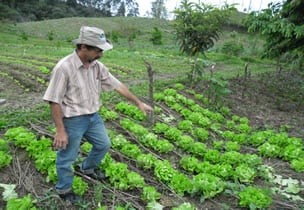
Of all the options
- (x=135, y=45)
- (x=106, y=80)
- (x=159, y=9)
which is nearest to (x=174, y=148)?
(x=106, y=80)

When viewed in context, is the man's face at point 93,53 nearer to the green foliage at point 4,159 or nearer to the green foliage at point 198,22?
the green foliage at point 4,159

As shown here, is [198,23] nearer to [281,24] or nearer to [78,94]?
[281,24]

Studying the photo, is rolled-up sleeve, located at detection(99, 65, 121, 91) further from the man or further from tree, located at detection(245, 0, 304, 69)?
tree, located at detection(245, 0, 304, 69)

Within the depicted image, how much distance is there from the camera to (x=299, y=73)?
623 inches

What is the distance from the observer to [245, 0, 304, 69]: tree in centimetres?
803

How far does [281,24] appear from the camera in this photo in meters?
7.89

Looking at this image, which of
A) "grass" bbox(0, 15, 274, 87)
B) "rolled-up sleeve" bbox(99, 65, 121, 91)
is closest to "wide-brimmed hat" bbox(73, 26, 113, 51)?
"rolled-up sleeve" bbox(99, 65, 121, 91)

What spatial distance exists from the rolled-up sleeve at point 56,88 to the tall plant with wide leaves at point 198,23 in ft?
20.6

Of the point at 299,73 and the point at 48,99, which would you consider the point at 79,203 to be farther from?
the point at 299,73

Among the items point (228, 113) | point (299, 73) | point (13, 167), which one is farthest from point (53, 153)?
point (299, 73)

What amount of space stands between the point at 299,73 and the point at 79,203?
48.6 feet

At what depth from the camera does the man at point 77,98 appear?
2.88 metres

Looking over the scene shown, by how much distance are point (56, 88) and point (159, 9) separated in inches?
2415

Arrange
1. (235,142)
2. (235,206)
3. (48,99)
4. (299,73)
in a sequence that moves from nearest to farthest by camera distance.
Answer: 1. (48,99)
2. (235,206)
3. (235,142)
4. (299,73)
